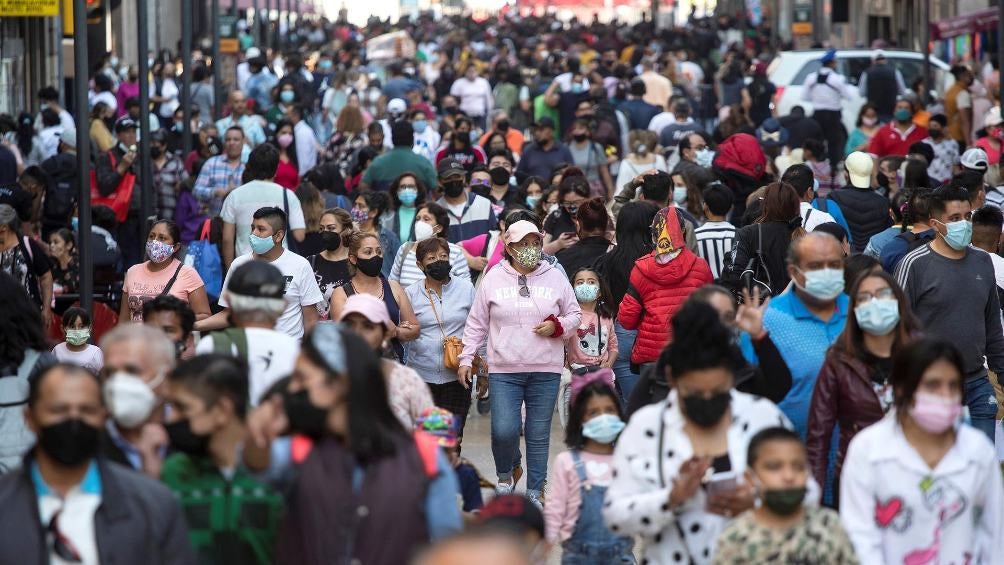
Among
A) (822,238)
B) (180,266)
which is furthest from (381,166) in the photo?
(822,238)

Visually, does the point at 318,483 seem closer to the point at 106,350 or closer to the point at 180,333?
the point at 106,350

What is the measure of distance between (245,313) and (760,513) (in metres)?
2.00

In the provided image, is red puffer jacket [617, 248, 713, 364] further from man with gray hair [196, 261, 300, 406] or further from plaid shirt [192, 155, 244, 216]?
plaid shirt [192, 155, 244, 216]

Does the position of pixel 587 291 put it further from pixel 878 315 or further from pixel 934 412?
pixel 934 412

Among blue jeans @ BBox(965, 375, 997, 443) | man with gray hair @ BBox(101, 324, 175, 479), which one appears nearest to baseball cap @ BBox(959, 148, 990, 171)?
blue jeans @ BBox(965, 375, 997, 443)

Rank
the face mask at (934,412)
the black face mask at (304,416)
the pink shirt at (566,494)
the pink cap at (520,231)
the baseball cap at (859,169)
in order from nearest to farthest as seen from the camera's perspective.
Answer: the black face mask at (304,416), the face mask at (934,412), the pink shirt at (566,494), the pink cap at (520,231), the baseball cap at (859,169)

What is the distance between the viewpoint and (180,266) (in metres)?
11.0

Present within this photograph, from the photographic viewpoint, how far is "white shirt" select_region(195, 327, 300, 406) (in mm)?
6621

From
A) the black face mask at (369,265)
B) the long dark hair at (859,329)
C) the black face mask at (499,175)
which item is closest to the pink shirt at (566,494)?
the long dark hair at (859,329)

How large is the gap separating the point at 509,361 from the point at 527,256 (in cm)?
52

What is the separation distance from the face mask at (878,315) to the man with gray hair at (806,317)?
1.49 ft

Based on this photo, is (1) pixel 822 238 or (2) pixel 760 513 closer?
(2) pixel 760 513

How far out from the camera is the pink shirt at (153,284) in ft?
35.6

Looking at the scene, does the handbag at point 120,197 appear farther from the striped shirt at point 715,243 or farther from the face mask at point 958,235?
the face mask at point 958,235
